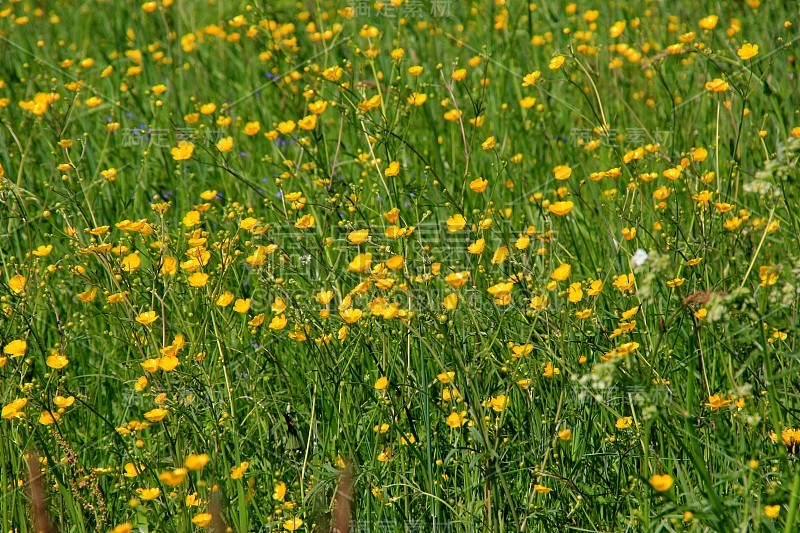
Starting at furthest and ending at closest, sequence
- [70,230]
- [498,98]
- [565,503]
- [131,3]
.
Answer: [131,3] < [498,98] < [70,230] < [565,503]

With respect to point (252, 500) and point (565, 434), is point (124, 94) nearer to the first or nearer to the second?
point (252, 500)

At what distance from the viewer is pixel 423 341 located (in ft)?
5.91

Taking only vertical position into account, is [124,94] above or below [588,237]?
above

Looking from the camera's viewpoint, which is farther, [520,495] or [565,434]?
[520,495]

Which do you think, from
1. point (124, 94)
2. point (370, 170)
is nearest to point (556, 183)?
point (370, 170)

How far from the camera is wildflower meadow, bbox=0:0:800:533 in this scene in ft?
6.17

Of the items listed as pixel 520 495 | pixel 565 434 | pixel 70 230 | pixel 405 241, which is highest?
pixel 70 230

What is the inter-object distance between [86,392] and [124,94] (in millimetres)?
1951

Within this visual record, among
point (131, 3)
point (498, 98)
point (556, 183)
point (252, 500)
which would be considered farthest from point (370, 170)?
point (131, 3)

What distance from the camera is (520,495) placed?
79.8 inches

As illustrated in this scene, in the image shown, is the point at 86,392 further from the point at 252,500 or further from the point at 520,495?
the point at 520,495

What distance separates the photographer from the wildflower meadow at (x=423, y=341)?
1.88 meters

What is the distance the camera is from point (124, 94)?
13.3 feet

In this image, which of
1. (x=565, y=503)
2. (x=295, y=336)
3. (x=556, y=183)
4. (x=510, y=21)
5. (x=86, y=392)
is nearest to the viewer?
(x=565, y=503)
